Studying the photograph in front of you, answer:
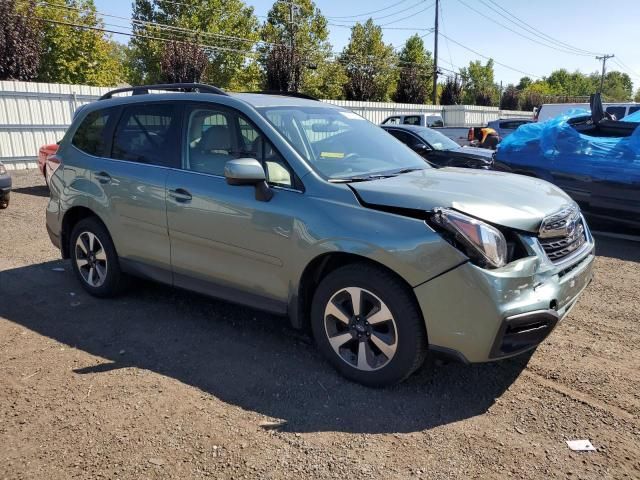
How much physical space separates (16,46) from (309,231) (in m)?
18.6

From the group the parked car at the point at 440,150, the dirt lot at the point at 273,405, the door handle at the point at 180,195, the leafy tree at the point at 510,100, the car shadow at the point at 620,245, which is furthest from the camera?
the leafy tree at the point at 510,100

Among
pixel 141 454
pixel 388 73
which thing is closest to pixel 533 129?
pixel 141 454

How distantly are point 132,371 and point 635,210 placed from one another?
6187 mm

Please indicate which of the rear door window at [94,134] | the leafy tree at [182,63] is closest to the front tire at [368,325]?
the rear door window at [94,134]

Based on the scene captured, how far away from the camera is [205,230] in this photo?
152 inches

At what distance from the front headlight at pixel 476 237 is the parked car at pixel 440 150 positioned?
7.51m

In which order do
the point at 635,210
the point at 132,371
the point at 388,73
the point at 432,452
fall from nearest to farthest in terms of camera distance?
1. the point at 432,452
2. the point at 132,371
3. the point at 635,210
4. the point at 388,73

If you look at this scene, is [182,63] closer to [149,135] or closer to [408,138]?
[408,138]

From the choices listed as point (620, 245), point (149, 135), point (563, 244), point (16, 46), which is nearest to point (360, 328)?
point (563, 244)

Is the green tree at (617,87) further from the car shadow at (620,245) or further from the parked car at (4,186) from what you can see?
the parked car at (4,186)

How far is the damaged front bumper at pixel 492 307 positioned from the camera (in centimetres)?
278

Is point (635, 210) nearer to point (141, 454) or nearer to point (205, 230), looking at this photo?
point (205, 230)

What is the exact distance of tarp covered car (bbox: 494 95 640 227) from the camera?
6.66 metres

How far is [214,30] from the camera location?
41.5m
